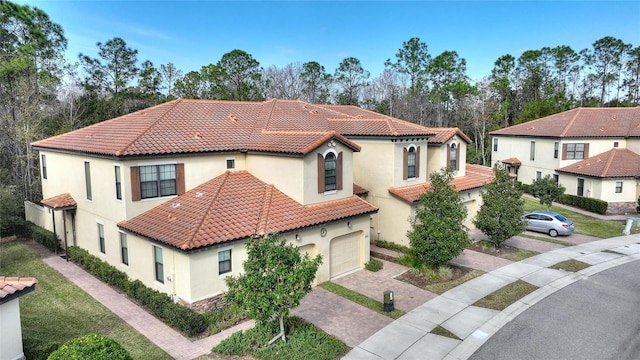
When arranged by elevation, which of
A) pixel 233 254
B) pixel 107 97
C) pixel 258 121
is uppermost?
pixel 107 97

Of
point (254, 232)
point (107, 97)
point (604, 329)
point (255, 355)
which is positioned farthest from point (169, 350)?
point (107, 97)

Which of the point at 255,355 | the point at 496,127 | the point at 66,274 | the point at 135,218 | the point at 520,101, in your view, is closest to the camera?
the point at 255,355

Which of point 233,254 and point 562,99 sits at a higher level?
point 562,99

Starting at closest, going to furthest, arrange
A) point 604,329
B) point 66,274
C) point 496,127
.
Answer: point 604,329 → point 66,274 → point 496,127

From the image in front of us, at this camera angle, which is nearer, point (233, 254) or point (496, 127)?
point (233, 254)

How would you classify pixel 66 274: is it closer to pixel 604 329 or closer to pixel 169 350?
pixel 169 350

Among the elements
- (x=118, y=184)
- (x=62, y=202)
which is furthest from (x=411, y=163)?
(x=62, y=202)

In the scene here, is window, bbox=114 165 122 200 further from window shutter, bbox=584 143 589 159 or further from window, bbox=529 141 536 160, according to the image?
window shutter, bbox=584 143 589 159

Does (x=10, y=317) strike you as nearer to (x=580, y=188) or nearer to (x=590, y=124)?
(x=580, y=188)
